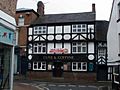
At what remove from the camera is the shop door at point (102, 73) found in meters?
34.2

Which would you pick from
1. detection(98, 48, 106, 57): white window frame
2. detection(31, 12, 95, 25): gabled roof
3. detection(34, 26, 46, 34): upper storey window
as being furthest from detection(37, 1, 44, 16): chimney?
detection(98, 48, 106, 57): white window frame

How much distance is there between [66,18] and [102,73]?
32.1 feet

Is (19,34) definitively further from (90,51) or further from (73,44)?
(90,51)

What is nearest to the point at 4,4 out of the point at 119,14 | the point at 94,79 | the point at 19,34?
the point at 119,14

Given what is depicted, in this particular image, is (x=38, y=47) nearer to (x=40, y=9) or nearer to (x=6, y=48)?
(x=40, y=9)

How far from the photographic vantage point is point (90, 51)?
34.2 metres

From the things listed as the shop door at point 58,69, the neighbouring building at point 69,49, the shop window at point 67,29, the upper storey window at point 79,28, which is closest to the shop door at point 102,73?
the neighbouring building at point 69,49

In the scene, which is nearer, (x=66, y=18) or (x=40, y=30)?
(x=40, y=30)

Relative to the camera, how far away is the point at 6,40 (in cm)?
861

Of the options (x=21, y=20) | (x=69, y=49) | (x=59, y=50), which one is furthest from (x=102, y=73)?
(x=21, y=20)

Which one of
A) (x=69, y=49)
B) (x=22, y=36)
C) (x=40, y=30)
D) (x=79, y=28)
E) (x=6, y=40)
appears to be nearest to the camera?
(x=6, y=40)

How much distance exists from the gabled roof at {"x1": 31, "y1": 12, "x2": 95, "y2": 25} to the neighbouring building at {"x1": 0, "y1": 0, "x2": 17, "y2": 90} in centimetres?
2639

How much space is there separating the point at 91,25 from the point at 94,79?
747 cm

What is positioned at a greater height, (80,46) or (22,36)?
(22,36)
